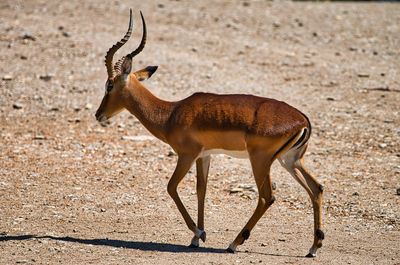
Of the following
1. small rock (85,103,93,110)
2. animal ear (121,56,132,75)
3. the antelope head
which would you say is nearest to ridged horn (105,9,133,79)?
the antelope head

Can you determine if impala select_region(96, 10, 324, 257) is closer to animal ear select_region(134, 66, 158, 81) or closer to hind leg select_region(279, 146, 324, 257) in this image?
hind leg select_region(279, 146, 324, 257)

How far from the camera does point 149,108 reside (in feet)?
33.8

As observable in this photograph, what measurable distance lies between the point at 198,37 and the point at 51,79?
15.1 feet

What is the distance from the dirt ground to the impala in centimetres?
50

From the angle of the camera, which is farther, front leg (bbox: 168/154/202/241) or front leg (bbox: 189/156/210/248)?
front leg (bbox: 189/156/210/248)

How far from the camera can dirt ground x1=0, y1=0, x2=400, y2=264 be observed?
9.93 meters

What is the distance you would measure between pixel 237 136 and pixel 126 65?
1.73 meters

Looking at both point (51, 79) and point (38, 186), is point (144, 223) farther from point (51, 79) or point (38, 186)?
point (51, 79)

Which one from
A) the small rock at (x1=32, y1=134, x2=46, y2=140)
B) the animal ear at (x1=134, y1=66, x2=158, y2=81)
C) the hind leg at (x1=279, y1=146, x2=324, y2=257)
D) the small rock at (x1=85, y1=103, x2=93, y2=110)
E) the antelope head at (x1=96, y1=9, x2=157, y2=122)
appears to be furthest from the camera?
the small rock at (x1=85, y1=103, x2=93, y2=110)

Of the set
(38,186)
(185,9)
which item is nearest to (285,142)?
(38,186)

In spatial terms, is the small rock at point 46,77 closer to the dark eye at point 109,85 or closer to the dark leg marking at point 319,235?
the dark eye at point 109,85

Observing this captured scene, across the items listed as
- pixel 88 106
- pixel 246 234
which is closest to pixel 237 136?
pixel 246 234

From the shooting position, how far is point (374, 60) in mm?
20031

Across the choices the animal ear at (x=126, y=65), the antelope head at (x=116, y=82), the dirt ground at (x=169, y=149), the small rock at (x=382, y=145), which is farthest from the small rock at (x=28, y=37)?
the animal ear at (x=126, y=65)
